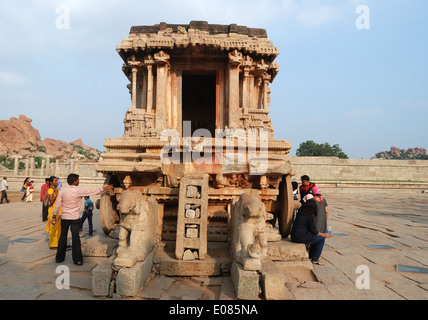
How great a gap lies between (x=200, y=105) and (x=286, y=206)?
10225 millimetres

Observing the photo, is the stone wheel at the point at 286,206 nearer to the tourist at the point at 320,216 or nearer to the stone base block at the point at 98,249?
the tourist at the point at 320,216

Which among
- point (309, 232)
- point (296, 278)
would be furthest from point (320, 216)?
point (296, 278)

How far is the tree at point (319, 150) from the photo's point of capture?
147 ft

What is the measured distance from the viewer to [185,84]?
1351 centimetres

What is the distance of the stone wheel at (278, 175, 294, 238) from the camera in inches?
180

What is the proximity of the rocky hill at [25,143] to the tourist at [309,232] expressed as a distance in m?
43.4

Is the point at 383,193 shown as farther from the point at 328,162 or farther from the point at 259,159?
the point at 259,159

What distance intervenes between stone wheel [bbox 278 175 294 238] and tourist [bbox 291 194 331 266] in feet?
1.05

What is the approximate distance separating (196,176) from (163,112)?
523 centimetres

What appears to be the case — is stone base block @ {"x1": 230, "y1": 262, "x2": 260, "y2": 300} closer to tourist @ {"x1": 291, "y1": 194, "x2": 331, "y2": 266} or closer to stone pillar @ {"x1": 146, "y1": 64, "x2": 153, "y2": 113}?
tourist @ {"x1": 291, "y1": 194, "x2": 331, "y2": 266}

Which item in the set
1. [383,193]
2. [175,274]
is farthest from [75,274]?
[383,193]

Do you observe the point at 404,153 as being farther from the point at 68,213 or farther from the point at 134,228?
the point at 68,213

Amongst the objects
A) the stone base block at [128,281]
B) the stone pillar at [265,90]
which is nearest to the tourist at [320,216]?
the stone base block at [128,281]

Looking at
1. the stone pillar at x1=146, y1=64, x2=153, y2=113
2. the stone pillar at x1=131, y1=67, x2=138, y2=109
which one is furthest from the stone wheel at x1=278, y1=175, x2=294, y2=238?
the stone pillar at x1=131, y1=67, x2=138, y2=109
